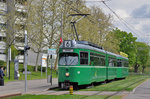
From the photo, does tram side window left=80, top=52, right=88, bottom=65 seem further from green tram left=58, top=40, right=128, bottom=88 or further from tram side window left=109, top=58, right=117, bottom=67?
tram side window left=109, top=58, right=117, bottom=67

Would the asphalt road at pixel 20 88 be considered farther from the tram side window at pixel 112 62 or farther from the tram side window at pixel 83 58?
the tram side window at pixel 112 62

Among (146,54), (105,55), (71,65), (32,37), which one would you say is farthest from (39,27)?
(146,54)

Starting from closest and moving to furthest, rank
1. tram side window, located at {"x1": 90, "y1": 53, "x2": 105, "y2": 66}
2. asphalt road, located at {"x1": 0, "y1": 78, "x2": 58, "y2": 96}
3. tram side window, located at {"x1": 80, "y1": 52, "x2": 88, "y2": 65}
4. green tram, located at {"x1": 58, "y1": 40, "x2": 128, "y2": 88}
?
asphalt road, located at {"x1": 0, "y1": 78, "x2": 58, "y2": 96} < green tram, located at {"x1": 58, "y1": 40, "x2": 128, "y2": 88} < tram side window, located at {"x1": 80, "y1": 52, "x2": 88, "y2": 65} < tram side window, located at {"x1": 90, "y1": 53, "x2": 105, "y2": 66}

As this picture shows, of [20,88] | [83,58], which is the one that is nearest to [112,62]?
[83,58]

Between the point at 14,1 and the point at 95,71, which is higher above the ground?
the point at 14,1

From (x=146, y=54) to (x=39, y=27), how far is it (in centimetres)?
6907

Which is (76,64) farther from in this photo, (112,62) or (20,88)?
(112,62)

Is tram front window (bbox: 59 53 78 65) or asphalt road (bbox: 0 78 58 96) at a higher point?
tram front window (bbox: 59 53 78 65)

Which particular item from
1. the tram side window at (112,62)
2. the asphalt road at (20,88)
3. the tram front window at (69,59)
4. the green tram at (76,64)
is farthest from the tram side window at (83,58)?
the tram side window at (112,62)

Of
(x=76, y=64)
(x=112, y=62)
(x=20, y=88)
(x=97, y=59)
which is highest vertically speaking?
(x=97, y=59)

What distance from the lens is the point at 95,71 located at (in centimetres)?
2234

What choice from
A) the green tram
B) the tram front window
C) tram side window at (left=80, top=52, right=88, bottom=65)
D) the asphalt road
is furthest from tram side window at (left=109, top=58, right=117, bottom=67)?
the tram front window

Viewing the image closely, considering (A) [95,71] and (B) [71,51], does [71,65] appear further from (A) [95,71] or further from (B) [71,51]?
(A) [95,71]

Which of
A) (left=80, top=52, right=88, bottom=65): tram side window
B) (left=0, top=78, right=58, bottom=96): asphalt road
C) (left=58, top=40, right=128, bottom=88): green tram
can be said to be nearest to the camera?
(left=0, top=78, right=58, bottom=96): asphalt road
